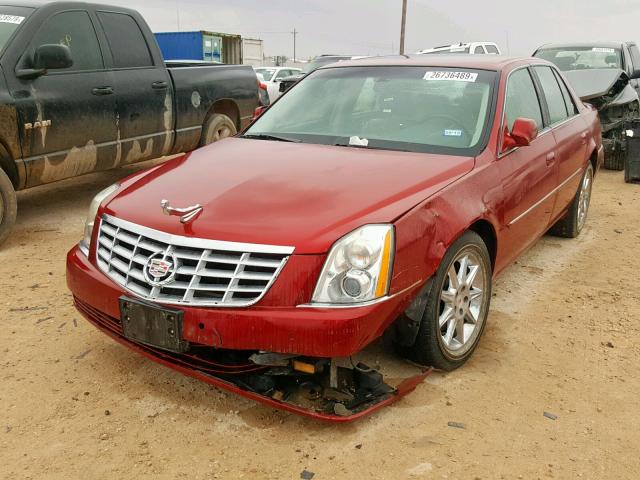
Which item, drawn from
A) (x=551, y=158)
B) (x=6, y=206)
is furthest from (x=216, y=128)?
(x=551, y=158)

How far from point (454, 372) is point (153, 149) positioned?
4369 mm

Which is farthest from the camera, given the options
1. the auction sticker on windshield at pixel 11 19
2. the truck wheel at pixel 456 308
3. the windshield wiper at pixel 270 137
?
the auction sticker on windshield at pixel 11 19

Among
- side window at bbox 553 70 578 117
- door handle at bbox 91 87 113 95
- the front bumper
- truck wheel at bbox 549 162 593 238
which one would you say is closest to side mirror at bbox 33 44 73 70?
door handle at bbox 91 87 113 95

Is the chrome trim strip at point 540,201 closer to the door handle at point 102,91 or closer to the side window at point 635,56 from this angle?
the door handle at point 102,91

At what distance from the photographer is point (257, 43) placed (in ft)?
108

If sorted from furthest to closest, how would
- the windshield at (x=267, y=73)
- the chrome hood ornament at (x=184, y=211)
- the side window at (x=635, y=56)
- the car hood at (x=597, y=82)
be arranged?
the windshield at (x=267, y=73) → the side window at (x=635, y=56) → the car hood at (x=597, y=82) → the chrome hood ornament at (x=184, y=211)

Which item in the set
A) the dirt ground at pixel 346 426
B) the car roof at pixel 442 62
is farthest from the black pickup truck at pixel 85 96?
the car roof at pixel 442 62

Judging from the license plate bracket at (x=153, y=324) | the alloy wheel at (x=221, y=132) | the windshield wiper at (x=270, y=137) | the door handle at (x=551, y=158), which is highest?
the windshield wiper at (x=270, y=137)

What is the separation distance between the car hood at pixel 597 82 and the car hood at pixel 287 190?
6180 mm

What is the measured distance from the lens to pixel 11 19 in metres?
5.40

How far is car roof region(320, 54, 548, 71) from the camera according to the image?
13.3ft

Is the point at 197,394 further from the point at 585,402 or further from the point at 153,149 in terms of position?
the point at 153,149

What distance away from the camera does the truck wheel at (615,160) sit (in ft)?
29.8

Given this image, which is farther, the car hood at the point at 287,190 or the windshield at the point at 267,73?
the windshield at the point at 267,73
